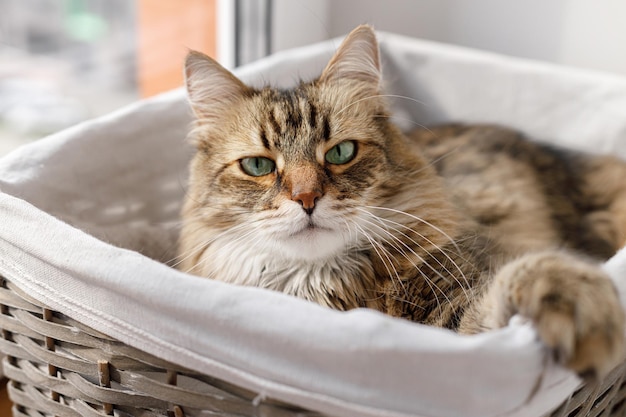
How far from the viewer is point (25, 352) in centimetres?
141

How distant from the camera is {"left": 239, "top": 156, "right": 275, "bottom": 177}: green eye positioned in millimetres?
1407

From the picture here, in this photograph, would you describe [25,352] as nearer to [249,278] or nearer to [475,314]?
[249,278]

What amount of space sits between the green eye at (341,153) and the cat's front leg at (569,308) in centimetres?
43

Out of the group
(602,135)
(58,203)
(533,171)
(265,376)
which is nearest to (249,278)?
(265,376)

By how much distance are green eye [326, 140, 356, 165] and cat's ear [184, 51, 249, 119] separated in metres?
0.27

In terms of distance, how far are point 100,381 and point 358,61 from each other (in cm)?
84

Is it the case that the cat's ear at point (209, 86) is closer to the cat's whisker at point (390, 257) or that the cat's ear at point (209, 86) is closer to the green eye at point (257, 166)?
the green eye at point (257, 166)

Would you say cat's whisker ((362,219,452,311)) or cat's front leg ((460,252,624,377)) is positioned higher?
cat's front leg ((460,252,624,377))

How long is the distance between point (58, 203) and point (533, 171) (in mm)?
1253

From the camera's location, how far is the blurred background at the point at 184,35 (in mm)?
2396

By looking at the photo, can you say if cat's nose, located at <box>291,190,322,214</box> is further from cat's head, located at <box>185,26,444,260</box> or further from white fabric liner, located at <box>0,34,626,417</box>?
white fabric liner, located at <box>0,34,626,417</box>

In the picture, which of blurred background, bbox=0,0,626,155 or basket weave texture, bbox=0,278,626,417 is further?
blurred background, bbox=0,0,626,155

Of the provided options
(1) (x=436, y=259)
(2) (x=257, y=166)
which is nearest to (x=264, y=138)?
(2) (x=257, y=166)

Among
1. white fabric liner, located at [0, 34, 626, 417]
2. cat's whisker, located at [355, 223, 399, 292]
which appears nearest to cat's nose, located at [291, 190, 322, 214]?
cat's whisker, located at [355, 223, 399, 292]
